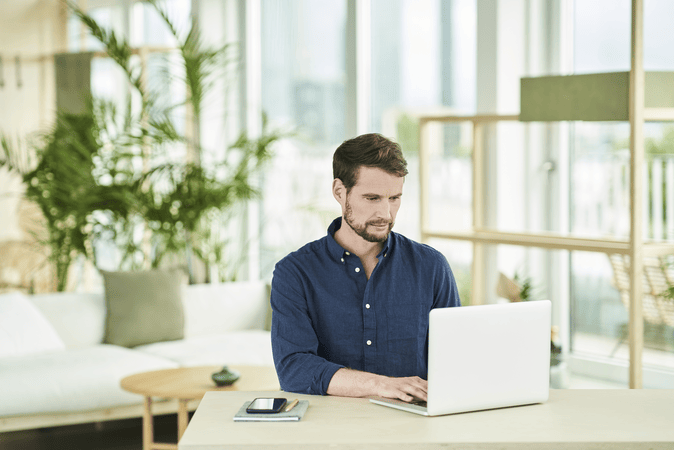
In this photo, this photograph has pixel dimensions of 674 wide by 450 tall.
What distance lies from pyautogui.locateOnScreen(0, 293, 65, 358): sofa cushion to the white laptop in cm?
317

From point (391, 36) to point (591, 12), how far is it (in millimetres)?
1501

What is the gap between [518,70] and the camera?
4520 millimetres

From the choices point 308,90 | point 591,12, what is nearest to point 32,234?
point 308,90

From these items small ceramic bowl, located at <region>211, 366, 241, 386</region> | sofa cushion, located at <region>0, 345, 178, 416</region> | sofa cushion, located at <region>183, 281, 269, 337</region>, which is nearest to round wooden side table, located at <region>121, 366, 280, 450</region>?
small ceramic bowl, located at <region>211, 366, 241, 386</region>

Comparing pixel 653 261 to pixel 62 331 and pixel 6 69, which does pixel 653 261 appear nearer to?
pixel 62 331

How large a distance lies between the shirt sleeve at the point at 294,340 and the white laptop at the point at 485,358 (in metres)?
0.16

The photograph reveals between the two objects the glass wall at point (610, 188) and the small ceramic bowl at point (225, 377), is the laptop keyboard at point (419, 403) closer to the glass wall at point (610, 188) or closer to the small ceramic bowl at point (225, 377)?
the small ceramic bowl at point (225, 377)

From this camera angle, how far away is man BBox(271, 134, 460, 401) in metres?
2.02

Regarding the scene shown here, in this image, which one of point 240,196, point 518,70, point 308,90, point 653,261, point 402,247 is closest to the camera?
point 402,247

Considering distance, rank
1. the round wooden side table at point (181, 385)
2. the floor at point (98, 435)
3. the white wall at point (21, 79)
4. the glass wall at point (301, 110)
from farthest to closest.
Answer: the glass wall at point (301, 110), the white wall at point (21, 79), the floor at point (98, 435), the round wooden side table at point (181, 385)

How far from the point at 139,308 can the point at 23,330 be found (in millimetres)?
669

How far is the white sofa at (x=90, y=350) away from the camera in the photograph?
3.97 m

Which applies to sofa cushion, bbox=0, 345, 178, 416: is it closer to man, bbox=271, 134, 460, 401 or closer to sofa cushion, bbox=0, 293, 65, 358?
sofa cushion, bbox=0, 293, 65, 358

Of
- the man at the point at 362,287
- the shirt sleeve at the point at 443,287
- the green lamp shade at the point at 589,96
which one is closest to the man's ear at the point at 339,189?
the man at the point at 362,287
